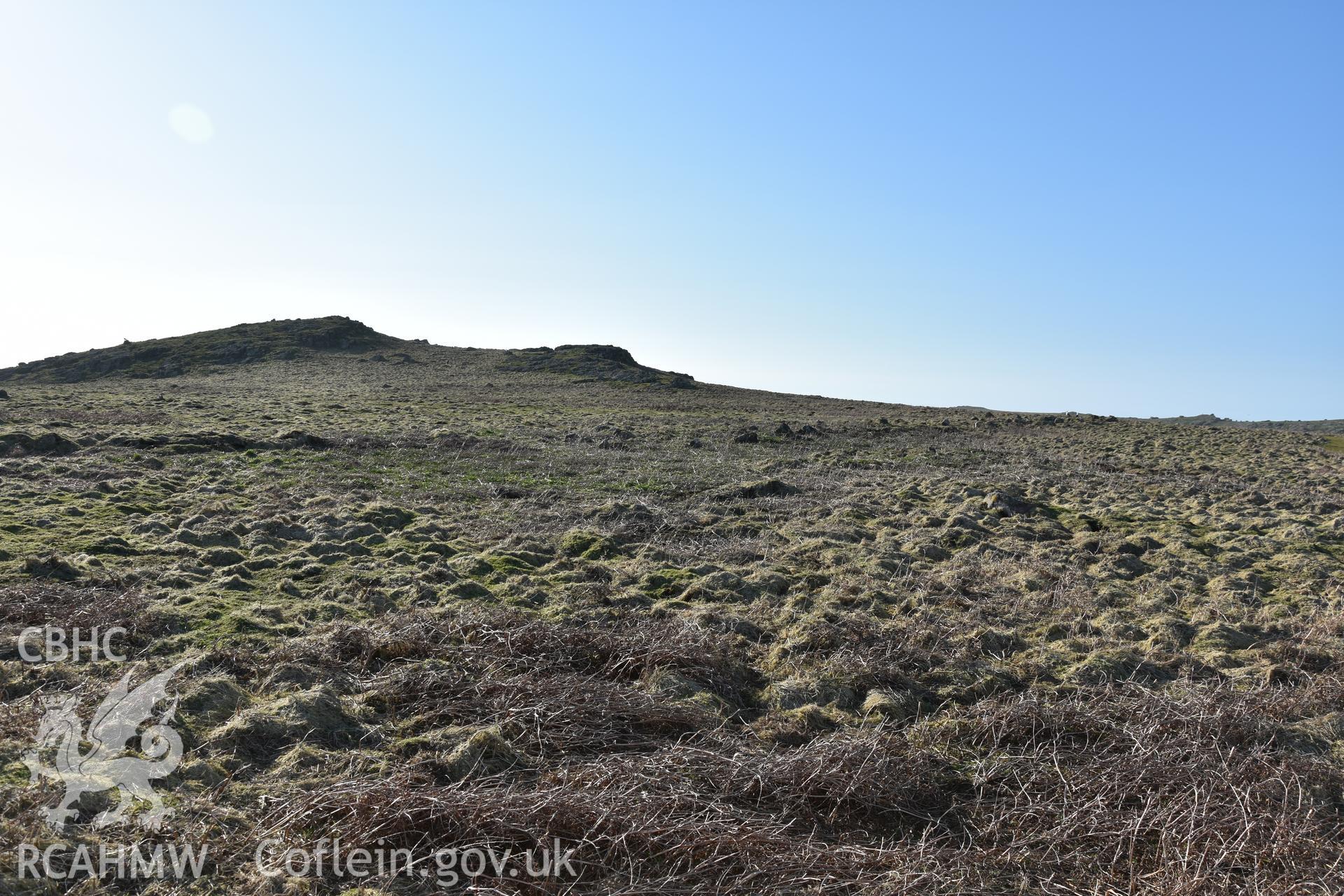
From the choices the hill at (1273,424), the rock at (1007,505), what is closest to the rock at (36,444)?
the rock at (1007,505)

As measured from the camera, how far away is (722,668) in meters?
7.52

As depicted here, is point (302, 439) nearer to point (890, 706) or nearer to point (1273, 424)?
point (890, 706)

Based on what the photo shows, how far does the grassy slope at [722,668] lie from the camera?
4.63 meters

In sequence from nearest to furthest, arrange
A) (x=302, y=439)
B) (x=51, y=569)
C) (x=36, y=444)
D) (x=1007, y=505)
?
(x=51, y=569) → (x=1007, y=505) → (x=36, y=444) → (x=302, y=439)

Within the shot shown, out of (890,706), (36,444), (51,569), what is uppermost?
(36,444)

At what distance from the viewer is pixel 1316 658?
8352 millimetres

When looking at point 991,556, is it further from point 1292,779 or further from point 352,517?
point 352,517

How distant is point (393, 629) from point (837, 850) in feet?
17.1

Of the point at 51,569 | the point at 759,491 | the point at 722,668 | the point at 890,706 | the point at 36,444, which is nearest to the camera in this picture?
the point at 890,706

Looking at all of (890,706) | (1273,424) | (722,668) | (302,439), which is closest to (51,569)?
(722,668)

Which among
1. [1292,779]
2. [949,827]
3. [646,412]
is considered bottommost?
[949,827]

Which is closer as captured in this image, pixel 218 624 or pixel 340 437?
pixel 218 624

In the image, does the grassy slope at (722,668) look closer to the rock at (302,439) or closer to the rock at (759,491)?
the rock at (759,491)

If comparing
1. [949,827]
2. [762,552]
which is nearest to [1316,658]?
[949,827]
